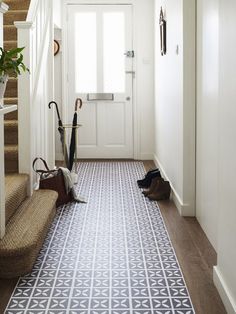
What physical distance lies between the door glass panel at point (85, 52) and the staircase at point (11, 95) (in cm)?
164

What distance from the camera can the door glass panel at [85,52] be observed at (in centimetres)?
757

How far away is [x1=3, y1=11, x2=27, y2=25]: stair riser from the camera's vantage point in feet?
18.5

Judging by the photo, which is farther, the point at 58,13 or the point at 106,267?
the point at 58,13

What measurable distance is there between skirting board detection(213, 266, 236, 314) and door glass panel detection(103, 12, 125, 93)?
519 centimetres

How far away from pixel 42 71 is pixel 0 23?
185cm

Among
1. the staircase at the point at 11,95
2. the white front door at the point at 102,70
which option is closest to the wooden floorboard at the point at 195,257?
the staircase at the point at 11,95

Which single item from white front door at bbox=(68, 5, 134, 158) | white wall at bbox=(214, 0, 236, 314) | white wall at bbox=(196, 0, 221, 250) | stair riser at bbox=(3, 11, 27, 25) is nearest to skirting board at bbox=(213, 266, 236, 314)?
white wall at bbox=(214, 0, 236, 314)

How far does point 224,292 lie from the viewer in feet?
8.48

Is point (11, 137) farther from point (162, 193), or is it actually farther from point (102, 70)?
point (102, 70)

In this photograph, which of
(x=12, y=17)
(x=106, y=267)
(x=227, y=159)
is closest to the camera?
(x=227, y=159)

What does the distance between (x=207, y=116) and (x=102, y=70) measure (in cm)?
408

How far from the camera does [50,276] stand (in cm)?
306

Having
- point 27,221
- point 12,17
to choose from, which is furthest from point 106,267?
point 12,17

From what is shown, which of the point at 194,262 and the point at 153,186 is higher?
the point at 153,186
